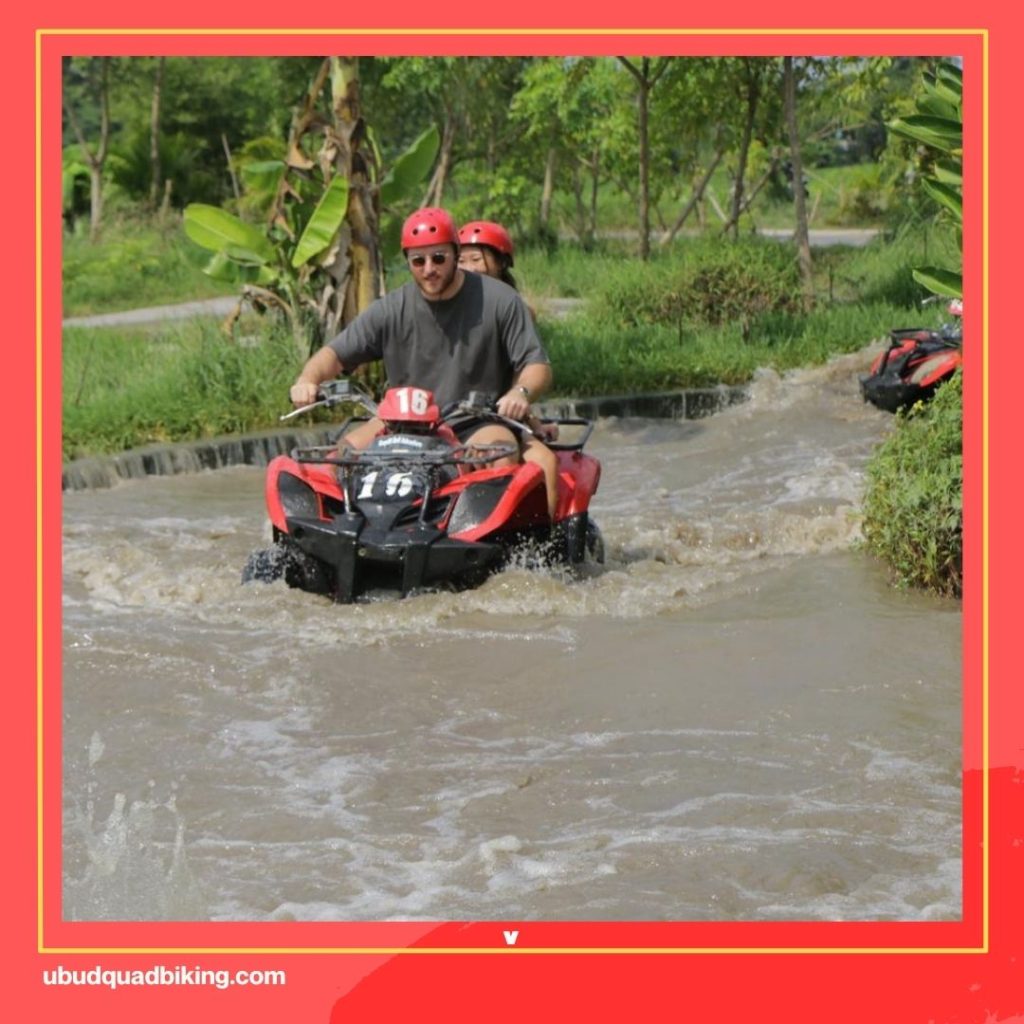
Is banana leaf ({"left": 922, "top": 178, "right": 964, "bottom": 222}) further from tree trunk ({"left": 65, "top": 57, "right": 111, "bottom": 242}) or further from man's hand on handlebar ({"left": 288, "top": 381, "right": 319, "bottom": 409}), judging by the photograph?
tree trunk ({"left": 65, "top": 57, "right": 111, "bottom": 242})

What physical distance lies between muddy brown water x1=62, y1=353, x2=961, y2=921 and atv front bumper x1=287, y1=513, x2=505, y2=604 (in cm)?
11

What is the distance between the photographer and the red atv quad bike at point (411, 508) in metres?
8.52

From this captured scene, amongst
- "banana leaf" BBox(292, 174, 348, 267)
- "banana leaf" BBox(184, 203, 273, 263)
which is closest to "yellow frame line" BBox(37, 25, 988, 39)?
"banana leaf" BBox(292, 174, 348, 267)

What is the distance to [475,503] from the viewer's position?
338 inches

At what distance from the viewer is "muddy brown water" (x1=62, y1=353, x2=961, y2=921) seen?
17.9 feet

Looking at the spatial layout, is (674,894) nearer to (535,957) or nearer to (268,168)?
(535,957)

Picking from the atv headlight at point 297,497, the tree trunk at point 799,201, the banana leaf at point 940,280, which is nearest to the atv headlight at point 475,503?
the atv headlight at point 297,497

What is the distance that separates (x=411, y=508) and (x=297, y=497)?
53 cm

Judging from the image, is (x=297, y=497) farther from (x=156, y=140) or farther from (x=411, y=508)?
(x=156, y=140)

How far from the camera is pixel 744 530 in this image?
35.5 ft

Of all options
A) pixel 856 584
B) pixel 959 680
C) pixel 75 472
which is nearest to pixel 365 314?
pixel 856 584

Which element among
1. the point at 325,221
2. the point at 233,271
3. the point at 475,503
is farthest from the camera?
the point at 233,271

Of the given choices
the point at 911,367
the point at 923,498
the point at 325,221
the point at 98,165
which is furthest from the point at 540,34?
the point at 98,165

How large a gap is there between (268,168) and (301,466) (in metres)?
7.09
